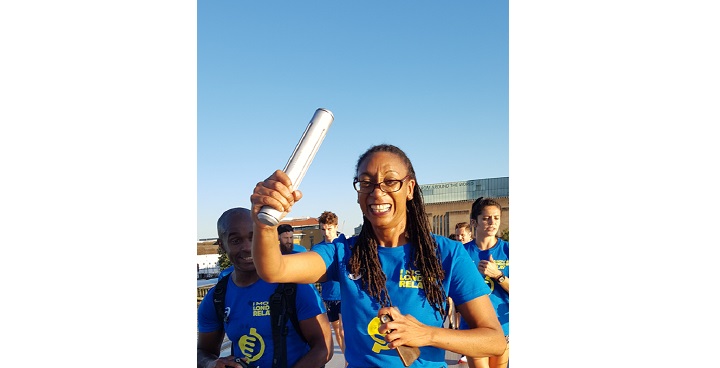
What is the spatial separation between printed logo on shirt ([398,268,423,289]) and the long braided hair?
0.01 meters

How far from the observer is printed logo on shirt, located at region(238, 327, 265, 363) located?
2141mm

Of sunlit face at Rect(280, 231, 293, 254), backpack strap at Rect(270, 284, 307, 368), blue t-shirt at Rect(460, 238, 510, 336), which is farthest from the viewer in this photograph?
sunlit face at Rect(280, 231, 293, 254)

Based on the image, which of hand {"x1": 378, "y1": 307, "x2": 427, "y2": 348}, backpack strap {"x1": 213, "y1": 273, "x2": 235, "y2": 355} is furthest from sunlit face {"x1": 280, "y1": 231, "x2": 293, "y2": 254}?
hand {"x1": 378, "y1": 307, "x2": 427, "y2": 348}

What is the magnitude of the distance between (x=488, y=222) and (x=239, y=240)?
A: 203 centimetres

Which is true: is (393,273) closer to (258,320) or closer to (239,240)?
(258,320)

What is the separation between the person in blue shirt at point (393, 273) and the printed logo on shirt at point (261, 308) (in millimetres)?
487

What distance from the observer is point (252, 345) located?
216 centimetres

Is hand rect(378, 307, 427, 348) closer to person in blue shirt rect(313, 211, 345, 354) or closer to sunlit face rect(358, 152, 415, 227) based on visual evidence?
sunlit face rect(358, 152, 415, 227)

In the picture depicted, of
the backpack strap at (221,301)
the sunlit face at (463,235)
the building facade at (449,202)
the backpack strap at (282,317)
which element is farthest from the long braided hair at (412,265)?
the sunlit face at (463,235)

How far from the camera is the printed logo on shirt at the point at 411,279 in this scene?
1688 millimetres
